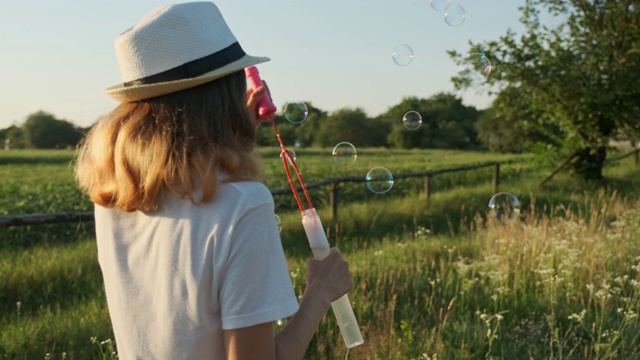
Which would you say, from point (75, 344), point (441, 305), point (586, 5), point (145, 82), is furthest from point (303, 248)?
point (586, 5)

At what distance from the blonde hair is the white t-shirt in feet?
0.12

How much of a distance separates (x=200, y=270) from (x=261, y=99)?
0.55 m

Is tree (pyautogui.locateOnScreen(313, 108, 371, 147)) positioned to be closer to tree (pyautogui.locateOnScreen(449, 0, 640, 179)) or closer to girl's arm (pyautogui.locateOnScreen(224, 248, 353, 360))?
tree (pyautogui.locateOnScreen(449, 0, 640, 179))

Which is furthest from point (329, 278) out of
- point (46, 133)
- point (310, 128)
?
point (310, 128)

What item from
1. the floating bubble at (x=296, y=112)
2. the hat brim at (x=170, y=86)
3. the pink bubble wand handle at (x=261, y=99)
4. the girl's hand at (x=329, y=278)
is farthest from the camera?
the floating bubble at (x=296, y=112)

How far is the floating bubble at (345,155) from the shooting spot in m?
4.94

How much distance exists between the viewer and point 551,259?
5.23 m

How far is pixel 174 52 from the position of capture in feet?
4.80

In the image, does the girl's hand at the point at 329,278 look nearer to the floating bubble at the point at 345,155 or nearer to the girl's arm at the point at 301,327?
the girl's arm at the point at 301,327

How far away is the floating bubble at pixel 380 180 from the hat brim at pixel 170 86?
360 cm

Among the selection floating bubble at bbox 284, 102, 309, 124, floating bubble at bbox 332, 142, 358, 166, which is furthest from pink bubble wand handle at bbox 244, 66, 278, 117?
floating bubble at bbox 332, 142, 358, 166

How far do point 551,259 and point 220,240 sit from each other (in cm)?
449

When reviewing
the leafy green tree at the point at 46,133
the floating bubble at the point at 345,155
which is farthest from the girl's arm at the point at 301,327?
the leafy green tree at the point at 46,133

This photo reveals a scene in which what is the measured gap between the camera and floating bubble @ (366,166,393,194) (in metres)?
5.06
